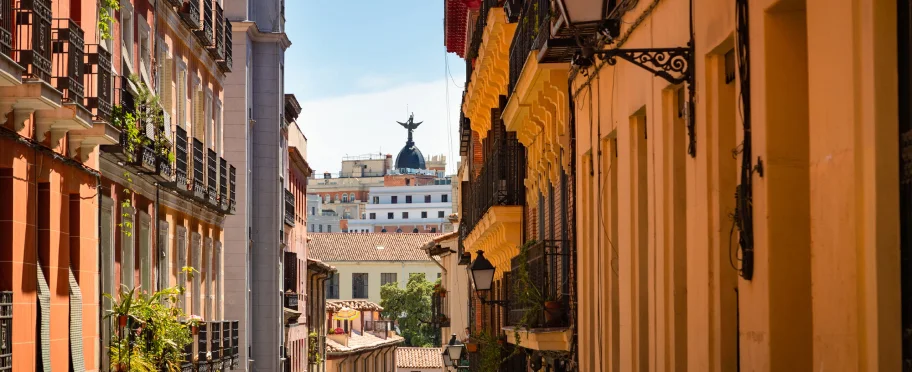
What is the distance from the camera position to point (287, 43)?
39.1 metres

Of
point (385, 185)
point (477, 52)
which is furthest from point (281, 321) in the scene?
point (385, 185)

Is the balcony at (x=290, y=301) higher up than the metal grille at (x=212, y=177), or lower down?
lower down

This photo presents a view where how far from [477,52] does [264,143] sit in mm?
14808

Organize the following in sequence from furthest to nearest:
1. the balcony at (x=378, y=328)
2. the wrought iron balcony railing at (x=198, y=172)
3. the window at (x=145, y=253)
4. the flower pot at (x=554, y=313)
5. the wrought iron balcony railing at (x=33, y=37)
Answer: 1. the balcony at (x=378, y=328)
2. the wrought iron balcony railing at (x=198, y=172)
3. the window at (x=145, y=253)
4. the flower pot at (x=554, y=313)
5. the wrought iron balcony railing at (x=33, y=37)

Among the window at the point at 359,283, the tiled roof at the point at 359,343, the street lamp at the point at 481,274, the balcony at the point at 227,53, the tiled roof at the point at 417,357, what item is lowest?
the tiled roof at the point at 417,357

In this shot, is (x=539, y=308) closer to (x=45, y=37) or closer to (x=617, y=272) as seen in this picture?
(x=617, y=272)

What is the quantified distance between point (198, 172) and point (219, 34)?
12.5ft

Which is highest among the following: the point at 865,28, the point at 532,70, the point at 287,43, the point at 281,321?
the point at 287,43

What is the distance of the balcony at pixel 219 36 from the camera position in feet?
86.5

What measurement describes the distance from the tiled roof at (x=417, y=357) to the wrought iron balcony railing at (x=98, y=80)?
6599cm

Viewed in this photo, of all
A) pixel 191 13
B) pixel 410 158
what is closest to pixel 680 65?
pixel 191 13

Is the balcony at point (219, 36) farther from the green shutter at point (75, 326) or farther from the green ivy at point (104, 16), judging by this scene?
the green shutter at point (75, 326)

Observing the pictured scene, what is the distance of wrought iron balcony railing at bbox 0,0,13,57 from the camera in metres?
11.4

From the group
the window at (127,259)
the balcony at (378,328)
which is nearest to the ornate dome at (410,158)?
the balcony at (378,328)
